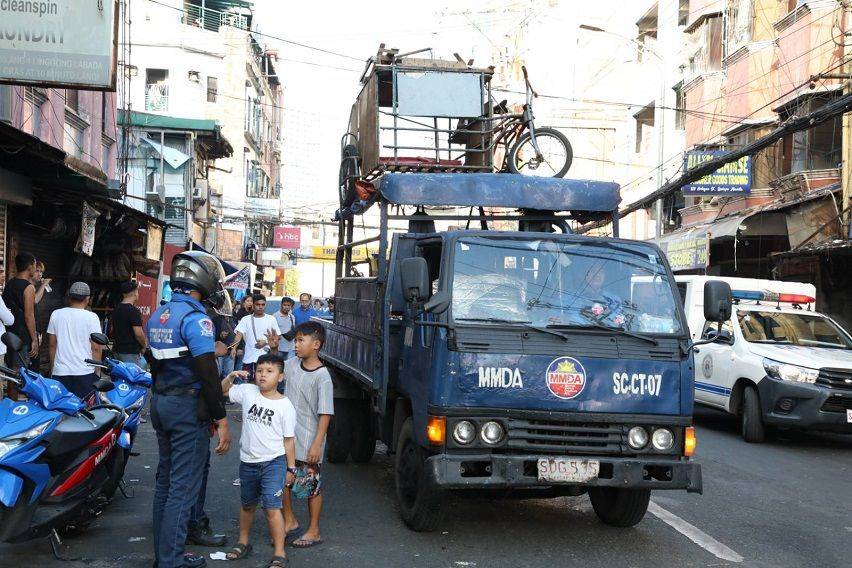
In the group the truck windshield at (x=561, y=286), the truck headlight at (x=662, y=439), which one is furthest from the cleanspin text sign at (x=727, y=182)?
the truck headlight at (x=662, y=439)

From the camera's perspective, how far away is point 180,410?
17.6 ft

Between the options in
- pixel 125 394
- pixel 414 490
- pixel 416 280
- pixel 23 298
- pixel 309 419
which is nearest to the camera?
pixel 416 280

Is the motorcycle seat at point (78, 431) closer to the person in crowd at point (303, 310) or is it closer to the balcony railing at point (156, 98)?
the person in crowd at point (303, 310)

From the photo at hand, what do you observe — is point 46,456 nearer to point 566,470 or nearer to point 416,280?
point 416,280

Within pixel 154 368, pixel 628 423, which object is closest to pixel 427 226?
pixel 628 423

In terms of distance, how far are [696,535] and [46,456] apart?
177 inches

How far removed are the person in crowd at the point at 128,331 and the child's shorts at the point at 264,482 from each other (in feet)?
19.2

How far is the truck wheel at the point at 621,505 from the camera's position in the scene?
6648mm

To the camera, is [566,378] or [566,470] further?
[566,378]

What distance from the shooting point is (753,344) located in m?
12.7

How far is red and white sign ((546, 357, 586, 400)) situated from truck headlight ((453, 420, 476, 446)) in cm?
59

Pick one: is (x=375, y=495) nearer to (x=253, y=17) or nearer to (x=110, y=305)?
(x=110, y=305)

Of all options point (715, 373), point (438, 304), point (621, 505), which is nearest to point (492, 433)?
point (438, 304)

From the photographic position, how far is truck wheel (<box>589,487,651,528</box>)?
665 centimetres
